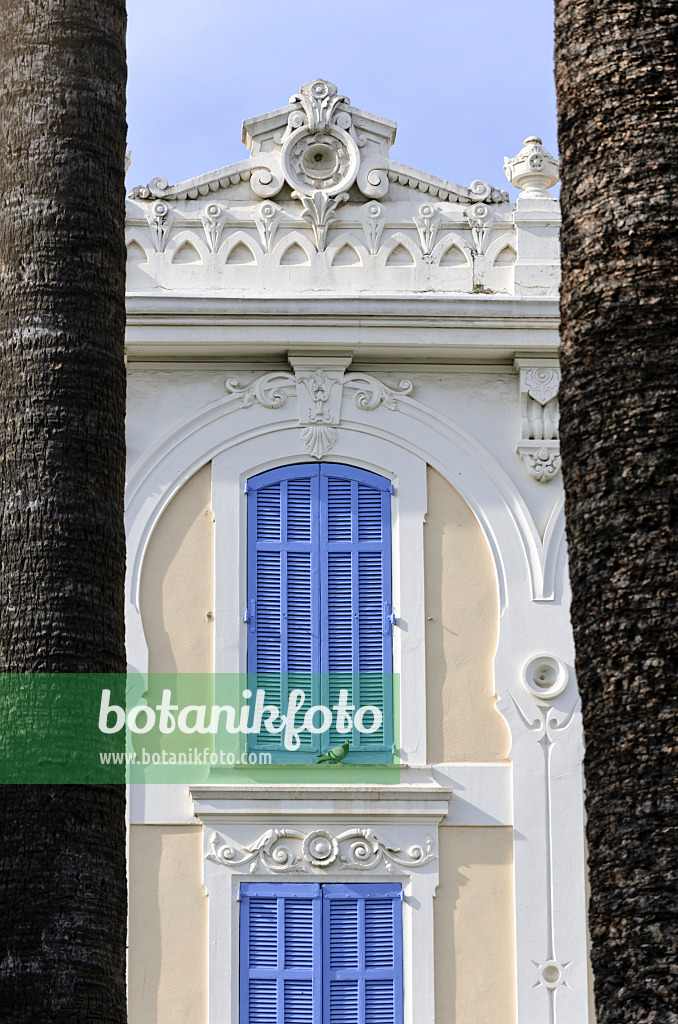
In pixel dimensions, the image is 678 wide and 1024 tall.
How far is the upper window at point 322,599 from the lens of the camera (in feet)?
47.1

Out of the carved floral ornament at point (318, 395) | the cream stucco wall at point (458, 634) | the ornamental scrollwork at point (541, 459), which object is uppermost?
the carved floral ornament at point (318, 395)

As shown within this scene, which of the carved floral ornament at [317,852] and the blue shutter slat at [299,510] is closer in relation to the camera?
the carved floral ornament at [317,852]

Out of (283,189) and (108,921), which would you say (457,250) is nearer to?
(283,189)

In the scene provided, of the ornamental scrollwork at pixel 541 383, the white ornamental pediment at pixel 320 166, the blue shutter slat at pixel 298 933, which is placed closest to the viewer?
the blue shutter slat at pixel 298 933

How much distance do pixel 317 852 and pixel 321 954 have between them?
737 millimetres

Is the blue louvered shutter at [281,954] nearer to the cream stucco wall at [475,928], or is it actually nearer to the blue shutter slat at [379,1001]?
the blue shutter slat at [379,1001]

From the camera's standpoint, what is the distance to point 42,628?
278 inches

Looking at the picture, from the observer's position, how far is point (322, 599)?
1462cm

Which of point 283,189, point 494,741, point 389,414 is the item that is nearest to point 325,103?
point 283,189

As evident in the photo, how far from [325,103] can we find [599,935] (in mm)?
10508

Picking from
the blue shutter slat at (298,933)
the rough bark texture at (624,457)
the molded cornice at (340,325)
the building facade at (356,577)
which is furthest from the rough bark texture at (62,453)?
the blue shutter slat at (298,933)

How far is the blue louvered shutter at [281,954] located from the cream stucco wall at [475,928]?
0.90 metres

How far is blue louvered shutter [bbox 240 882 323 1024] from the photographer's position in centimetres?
1380

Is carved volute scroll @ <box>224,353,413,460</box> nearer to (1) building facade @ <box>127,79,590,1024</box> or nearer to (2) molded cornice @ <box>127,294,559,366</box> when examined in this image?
(1) building facade @ <box>127,79,590,1024</box>
